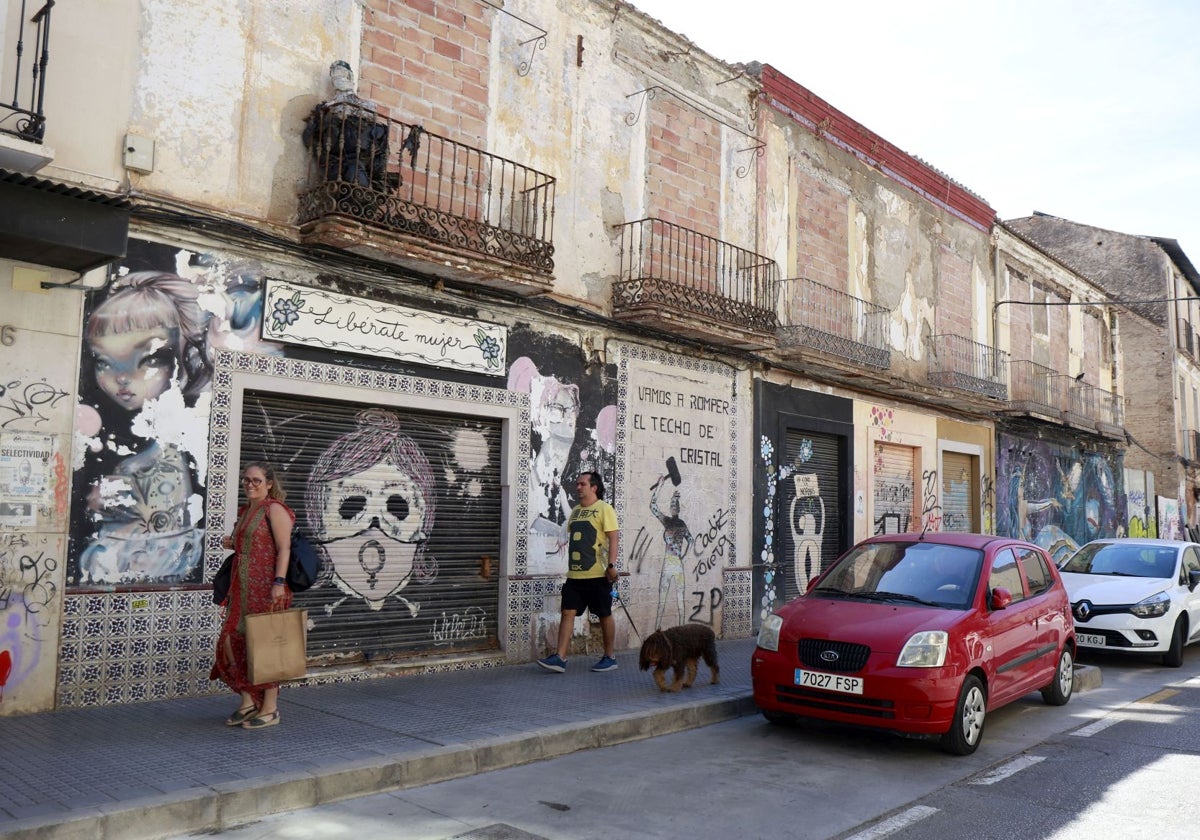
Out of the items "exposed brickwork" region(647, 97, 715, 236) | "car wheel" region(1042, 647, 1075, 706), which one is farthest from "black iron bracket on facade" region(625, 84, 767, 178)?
"car wheel" region(1042, 647, 1075, 706)

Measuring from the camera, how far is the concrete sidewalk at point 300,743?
4.88 m

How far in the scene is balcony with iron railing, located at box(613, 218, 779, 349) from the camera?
1152 cm

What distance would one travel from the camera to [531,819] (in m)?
5.32

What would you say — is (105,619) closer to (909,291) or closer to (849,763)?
(849,763)

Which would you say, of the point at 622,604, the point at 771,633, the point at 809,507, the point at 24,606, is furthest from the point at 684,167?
the point at 24,606

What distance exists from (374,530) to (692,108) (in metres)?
7.35

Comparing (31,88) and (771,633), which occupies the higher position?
(31,88)

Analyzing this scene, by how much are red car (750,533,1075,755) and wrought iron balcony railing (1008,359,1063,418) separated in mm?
13326

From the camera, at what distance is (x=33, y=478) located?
269 inches

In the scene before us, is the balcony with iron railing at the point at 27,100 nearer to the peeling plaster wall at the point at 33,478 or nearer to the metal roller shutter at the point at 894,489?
the peeling plaster wall at the point at 33,478

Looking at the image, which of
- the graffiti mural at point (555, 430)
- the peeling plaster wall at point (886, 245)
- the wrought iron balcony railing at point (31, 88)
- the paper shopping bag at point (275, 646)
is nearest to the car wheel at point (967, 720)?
the paper shopping bag at point (275, 646)

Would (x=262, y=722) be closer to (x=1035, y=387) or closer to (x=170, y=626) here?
(x=170, y=626)

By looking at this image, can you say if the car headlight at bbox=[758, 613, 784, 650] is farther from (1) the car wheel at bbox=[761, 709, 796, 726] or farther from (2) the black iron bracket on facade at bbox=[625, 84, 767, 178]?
(2) the black iron bracket on facade at bbox=[625, 84, 767, 178]

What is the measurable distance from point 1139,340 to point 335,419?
3151 cm
